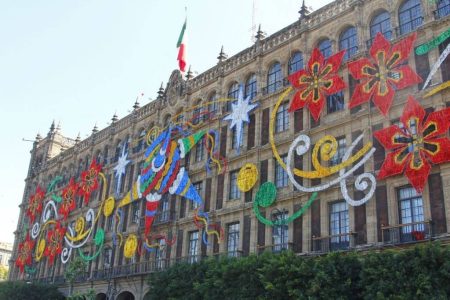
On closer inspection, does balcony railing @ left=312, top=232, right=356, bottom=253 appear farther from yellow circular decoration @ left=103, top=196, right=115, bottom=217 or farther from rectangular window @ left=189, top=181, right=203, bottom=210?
yellow circular decoration @ left=103, top=196, right=115, bottom=217

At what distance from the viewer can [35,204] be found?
190ft

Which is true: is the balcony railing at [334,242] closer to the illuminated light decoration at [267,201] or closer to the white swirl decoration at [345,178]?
the white swirl decoration at [345,178]

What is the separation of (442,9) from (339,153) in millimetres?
8653

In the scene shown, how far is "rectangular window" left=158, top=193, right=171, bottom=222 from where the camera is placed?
37.4m

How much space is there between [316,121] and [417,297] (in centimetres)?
1268

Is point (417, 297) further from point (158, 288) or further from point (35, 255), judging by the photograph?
point (35, 255)

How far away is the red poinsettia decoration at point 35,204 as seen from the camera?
57.0 meters

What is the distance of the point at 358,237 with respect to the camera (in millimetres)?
25094

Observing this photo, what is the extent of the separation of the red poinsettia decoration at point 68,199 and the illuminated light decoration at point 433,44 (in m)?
35.7

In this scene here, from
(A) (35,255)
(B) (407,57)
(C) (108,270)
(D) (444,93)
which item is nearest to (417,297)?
(D) (444,93)

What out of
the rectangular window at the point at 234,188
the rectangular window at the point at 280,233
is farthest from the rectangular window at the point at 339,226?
the rectangular window at the point at 234,188

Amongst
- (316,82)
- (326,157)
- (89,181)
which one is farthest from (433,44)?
(89,181)

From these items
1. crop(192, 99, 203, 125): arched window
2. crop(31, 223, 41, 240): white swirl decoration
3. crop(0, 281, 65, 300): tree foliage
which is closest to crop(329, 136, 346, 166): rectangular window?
crop(192, 99, 203, 125): arched window

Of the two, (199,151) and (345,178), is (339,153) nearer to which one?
(345,178)
